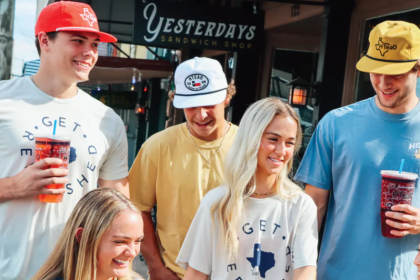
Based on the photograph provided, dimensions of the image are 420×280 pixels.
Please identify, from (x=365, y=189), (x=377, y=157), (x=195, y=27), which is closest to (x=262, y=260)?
(x=365, y=189)

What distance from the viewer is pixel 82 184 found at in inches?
113

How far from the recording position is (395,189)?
258 centimetres

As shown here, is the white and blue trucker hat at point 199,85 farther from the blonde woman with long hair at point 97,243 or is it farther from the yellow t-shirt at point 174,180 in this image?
the blonde woman with long hair at point 97,243

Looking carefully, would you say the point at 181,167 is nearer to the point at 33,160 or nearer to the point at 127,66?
the point at 33,160

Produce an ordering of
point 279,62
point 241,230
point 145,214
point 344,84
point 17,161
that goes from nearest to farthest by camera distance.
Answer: point 241,230 < point 17,161 < point 145,214 < point 344,84 < point 279,62

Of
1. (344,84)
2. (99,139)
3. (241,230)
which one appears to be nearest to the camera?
(241,230)

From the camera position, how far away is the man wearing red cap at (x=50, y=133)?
2719mm

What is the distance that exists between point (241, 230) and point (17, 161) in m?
1.19

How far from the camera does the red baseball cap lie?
9.39ft

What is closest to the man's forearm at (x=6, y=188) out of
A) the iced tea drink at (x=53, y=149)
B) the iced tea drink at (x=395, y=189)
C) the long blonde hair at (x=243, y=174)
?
the iced tea drink at (x=53, y=149)

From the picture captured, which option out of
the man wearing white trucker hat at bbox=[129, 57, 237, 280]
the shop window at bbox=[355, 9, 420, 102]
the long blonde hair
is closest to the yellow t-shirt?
the man wearing white trucker hat at bbox=[129, 57, 237, 280]

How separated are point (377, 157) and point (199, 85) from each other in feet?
3.59

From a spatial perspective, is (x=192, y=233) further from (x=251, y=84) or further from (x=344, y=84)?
(x=251, y=84)

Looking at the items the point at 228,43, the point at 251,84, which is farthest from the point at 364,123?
the point at 251,84
